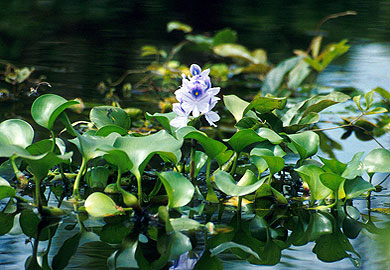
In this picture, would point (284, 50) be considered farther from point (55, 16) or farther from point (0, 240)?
point (0, 240)

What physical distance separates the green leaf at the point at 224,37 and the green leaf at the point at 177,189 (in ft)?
5.88

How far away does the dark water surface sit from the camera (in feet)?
8.45

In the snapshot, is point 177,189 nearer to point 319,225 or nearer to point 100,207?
point 100,207

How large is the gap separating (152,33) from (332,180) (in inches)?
95.7

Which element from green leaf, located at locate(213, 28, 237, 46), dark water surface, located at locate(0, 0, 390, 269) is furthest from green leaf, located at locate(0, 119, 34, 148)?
green leaf, located at locate(213, 28, 237, 46)

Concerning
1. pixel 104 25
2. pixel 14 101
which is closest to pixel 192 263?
pixel 14 101

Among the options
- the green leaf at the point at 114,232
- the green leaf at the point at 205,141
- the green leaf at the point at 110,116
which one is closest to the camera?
the green leaf at the point at 114,232

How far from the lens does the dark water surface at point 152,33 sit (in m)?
2.58

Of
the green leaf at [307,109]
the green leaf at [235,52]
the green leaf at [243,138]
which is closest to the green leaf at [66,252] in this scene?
the green leaf at [243,138]

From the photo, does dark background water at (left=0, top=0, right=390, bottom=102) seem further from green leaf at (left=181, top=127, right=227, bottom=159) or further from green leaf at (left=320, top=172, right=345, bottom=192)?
green leaf at (left=320, top=172, right=345, bottom=192)

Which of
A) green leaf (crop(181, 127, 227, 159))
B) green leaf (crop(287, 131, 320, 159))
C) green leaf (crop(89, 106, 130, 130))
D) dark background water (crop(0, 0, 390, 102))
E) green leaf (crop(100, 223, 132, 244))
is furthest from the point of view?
dark background water (crop(0, 0, 390, 102))

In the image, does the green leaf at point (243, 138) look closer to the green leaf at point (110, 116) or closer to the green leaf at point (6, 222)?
the green leaf at point (110, 116)

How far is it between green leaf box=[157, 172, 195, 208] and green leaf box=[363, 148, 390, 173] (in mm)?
384

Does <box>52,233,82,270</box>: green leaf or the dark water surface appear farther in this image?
the dark water surface
